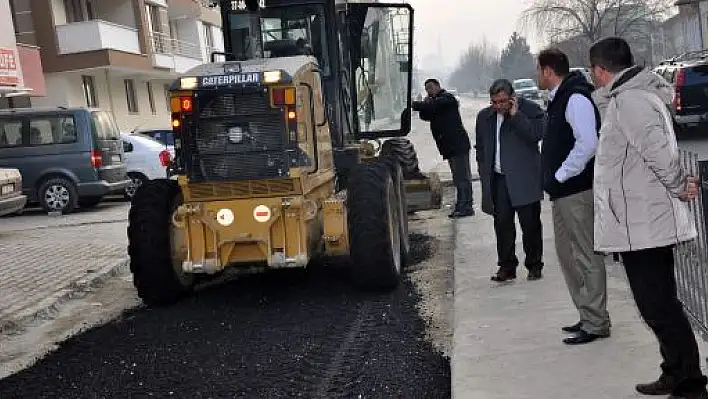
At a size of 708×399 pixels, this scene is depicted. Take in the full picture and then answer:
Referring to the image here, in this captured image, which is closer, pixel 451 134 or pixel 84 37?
pixel 451 134

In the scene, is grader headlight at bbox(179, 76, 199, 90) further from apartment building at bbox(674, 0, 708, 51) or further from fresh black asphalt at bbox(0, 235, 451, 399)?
apartment building at bbox(674, 0, 708, 51)

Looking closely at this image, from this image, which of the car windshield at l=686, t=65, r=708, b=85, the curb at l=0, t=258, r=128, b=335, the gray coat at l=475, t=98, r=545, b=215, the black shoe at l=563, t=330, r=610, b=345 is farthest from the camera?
the car windshield at l=686, t=65, r=708, b=85

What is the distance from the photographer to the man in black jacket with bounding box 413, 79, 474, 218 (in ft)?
36.7

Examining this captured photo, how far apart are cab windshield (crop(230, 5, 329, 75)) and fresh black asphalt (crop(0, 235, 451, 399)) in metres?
2.41

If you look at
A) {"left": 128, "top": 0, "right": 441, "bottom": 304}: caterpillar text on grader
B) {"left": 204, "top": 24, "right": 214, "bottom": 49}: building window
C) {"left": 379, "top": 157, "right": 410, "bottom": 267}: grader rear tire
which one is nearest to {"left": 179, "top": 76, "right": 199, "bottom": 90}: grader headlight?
{"left": 128, "top": 0, "right": 441, "bottom": 304}: caterpillar text on grader

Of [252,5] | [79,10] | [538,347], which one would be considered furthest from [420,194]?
[79,10]

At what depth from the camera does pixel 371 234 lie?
283 inches

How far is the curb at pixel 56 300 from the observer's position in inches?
297

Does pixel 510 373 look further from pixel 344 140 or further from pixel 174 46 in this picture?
pixel 174 46

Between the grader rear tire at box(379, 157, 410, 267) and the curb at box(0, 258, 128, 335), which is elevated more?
the grader rear tire at box(379, 157, 410, 267)

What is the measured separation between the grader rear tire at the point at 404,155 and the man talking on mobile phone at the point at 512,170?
13.0ft

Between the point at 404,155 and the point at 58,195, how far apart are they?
8.03m

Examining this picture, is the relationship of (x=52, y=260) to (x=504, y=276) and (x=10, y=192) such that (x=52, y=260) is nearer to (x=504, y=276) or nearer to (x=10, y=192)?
(x=10, y=192)

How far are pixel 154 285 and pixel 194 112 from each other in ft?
5.07
